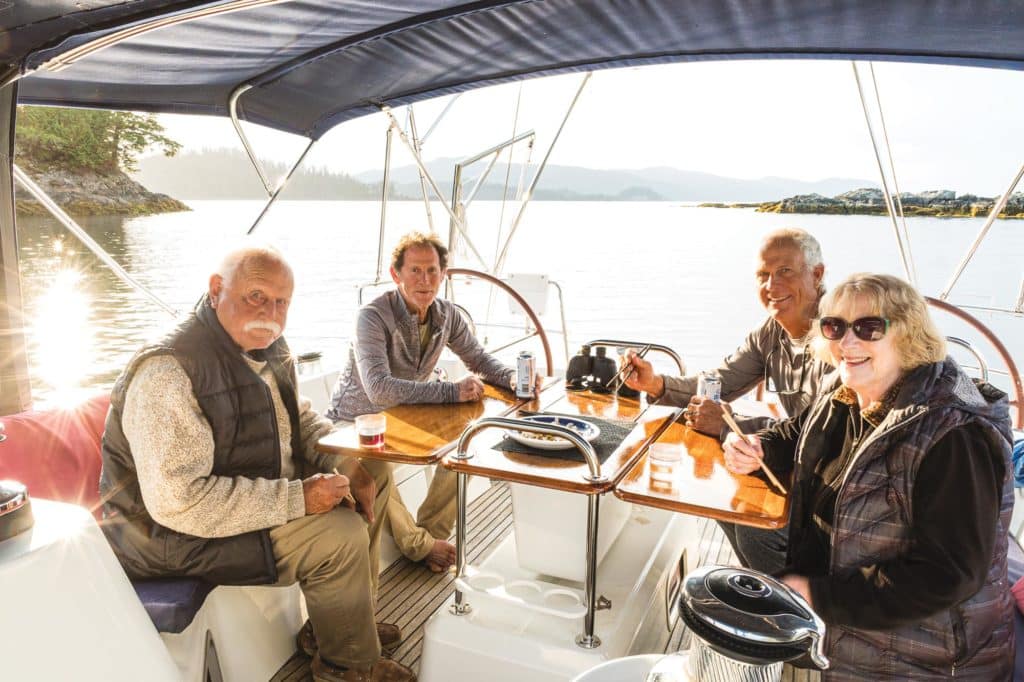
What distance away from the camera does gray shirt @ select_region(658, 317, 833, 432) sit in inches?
82.6

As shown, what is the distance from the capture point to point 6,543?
96cm

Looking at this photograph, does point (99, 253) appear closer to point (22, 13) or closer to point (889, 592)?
point (22, 13)

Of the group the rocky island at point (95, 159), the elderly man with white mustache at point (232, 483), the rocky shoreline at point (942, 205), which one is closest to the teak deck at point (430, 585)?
the elderly man with white mustache at point (232, 483)

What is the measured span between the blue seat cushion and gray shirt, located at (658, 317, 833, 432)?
4.79ft

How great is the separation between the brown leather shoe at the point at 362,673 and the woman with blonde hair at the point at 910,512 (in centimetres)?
104

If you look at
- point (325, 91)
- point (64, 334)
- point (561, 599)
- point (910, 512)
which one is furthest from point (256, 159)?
point (64, 334)

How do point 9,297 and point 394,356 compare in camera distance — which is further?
point 394,356

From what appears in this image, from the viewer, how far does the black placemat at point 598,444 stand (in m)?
Result: 1.57

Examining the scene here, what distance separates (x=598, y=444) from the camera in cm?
166

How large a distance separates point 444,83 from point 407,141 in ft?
1.99

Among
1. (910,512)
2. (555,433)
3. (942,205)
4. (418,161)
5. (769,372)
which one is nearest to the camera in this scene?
(910,512)

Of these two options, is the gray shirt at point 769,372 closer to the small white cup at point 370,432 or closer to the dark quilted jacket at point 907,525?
the dark quilted jacket at point 907,525

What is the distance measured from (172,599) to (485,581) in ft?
2.50

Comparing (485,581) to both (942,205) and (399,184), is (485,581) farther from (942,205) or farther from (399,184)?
(942,205)
